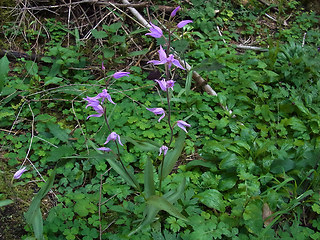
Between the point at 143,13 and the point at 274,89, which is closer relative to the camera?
the point at 274,89

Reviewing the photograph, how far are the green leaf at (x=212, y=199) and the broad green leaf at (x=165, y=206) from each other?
0.53 metres

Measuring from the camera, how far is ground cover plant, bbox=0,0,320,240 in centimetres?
195

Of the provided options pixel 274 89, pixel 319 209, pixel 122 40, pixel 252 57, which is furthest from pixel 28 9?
pixel 319 209

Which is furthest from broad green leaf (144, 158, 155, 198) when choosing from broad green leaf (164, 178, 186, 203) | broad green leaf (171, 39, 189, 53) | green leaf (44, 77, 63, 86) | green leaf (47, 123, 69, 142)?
broad green leaf (171, 39, 189, 53)

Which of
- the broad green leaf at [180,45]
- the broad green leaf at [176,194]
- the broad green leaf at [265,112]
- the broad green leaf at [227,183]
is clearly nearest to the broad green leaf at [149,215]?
the broad green leaf at [176,194]

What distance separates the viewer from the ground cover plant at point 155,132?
6.40 ft

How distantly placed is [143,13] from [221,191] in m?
2.54

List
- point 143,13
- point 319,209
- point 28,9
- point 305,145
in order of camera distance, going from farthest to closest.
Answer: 1. point 143,13
2. point 28,9
3. point 305,145
4. point 319,209

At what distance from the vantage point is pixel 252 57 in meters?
3.65

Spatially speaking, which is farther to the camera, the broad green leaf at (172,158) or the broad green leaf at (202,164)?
the broad green leaf at (202,164)

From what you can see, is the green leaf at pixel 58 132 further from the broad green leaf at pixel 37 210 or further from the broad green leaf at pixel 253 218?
the broad green leaf at pixel 253 218

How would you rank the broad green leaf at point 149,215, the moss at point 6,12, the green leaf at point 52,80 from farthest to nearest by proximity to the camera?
the moss at point 6,12 → the green leaf at point 52,80 → the broad green leaf at point 149,215

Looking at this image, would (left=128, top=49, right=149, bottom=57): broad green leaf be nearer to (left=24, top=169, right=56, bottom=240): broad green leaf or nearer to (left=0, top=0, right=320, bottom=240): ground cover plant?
(left=0, top=0, right=320, bottom=240): ground cover plant

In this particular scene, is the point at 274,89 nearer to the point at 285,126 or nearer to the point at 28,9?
the point at 285,126
